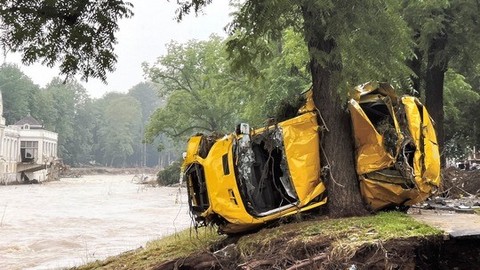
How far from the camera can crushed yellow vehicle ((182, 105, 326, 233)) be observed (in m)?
6.92

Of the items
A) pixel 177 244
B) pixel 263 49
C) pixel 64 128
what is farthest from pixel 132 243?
pixel 64 128

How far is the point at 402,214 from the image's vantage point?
7.19m

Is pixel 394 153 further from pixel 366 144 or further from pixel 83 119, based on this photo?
pixel 83 119

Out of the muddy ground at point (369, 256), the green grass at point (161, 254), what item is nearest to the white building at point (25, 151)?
the green grass at point (161, 254)

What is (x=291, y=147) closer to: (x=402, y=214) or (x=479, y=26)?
(x=402, y=214)

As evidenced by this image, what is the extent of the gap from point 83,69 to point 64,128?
108203mm

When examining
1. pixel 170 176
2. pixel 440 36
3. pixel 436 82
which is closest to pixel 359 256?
pixel 440 36

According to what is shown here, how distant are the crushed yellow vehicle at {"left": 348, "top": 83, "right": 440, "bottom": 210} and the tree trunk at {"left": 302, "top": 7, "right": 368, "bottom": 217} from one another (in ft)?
0.48

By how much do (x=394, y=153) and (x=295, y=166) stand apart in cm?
136

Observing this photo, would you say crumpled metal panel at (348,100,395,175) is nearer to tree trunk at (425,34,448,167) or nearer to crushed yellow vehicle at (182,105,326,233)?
crushed yellow vehicle at (182,105,326,233)

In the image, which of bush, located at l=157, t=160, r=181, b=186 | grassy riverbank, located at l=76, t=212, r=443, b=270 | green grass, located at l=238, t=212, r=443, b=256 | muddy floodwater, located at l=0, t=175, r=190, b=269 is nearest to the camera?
grassy riverbank, located at l=76, t=212, r=443, b=270

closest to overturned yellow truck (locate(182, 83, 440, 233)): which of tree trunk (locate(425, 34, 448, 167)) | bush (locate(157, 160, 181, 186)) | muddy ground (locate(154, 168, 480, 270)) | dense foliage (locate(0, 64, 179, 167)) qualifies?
muddy ground (locate(154, 168, 480, 270))

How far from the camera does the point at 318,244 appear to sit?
19.3ft

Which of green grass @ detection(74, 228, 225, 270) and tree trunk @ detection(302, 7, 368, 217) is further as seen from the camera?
green grass @ detection(74, 228, 225, 270)
